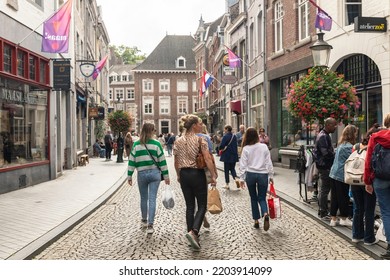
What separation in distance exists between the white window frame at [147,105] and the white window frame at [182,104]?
139 inches

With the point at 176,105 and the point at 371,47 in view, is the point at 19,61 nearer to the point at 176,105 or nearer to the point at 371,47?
the point at 371,47

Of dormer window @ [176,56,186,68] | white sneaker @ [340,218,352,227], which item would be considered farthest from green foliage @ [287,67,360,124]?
dormer window @ [176,56,186,68]

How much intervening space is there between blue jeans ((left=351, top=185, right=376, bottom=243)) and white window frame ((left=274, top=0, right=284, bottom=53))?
47.9 feet

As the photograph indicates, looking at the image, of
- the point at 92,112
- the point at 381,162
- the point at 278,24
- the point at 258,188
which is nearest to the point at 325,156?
the point at 258,188

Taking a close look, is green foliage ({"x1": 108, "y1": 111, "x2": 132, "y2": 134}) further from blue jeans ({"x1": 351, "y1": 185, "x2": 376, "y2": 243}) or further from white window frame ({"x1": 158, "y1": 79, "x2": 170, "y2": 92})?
white window frame ({"x1": 158, "y1": 79, "x2": 170, "y2": 92})

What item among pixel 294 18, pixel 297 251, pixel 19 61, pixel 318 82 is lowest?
pixel 297 251

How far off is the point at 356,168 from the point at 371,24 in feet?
20.2

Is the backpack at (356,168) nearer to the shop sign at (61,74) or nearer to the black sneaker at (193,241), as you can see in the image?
the black sneaker at (193,241)

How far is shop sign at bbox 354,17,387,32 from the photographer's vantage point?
1120 cm

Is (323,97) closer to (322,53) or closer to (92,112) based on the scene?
(322,53)
